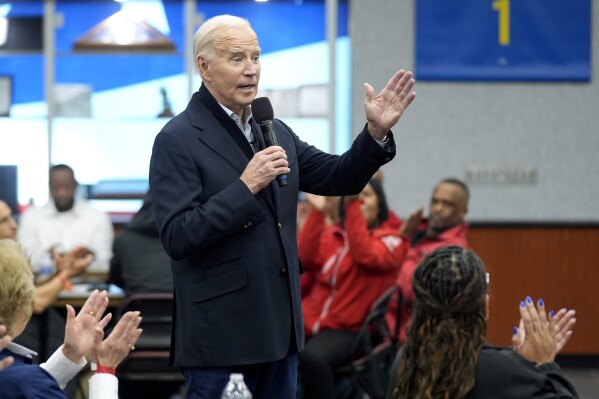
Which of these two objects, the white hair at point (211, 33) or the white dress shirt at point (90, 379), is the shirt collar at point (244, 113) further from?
the white dress shirt at point (90, 379)

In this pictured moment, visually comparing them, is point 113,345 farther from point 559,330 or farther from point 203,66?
point 559,330

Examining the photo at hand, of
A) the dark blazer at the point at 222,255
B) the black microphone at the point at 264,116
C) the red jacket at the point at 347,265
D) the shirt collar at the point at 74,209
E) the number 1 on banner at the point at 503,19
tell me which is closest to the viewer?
the dark blazer at the point at 222,255

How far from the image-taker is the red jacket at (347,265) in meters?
5.42

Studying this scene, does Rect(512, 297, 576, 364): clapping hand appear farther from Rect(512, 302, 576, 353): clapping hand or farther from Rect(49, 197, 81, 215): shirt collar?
Rect(49, 197, 81, 215): shirt collar

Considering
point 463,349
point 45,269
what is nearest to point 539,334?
point 463,349

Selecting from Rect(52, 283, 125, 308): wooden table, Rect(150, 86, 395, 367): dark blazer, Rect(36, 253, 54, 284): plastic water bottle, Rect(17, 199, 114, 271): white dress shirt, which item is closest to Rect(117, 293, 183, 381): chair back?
Rect(52, 283, 125, 308): wooden table

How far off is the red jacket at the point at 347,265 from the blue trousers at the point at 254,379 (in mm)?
2484

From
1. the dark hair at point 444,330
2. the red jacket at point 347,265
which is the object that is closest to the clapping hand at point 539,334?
the dark hair at point 444,330

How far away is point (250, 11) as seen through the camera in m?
9.18

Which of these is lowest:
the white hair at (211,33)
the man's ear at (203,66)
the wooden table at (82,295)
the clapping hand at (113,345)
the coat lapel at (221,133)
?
the wooden table at (82,295)

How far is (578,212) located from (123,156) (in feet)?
12.2

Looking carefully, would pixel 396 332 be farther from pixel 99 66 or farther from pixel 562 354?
pixel 99 66

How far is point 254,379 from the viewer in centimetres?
288

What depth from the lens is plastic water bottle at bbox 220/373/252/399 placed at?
2654mm
